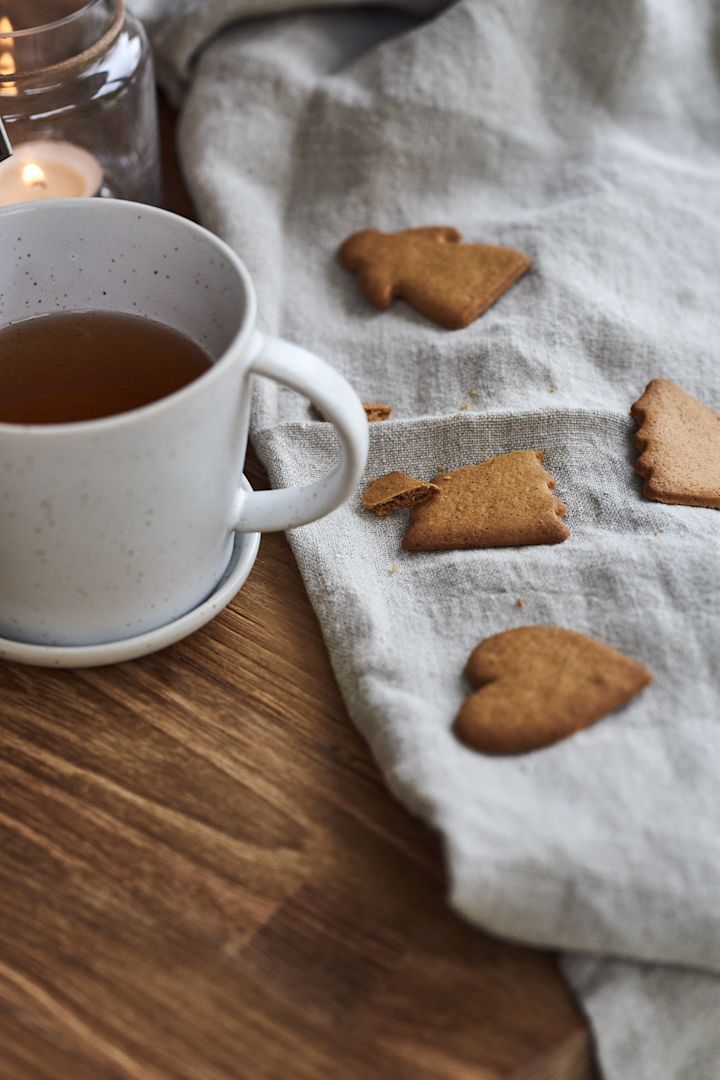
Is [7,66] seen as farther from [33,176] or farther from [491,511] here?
[491,511]

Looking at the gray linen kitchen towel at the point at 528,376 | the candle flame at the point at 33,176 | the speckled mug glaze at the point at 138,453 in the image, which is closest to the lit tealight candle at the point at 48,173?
the candle flame at the point at 33,176

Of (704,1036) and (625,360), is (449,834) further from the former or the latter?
(625,360)

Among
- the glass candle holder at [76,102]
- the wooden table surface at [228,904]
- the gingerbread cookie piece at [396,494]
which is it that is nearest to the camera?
the wooden table surface at [228,904]

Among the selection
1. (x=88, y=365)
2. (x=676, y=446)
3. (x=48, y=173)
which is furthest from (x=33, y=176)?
(x=676, y=446)

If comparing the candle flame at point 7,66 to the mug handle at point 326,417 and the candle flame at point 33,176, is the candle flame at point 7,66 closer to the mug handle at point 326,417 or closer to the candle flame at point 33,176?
the candle flame at point 33,176

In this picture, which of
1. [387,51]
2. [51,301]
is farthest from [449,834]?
[387,51]

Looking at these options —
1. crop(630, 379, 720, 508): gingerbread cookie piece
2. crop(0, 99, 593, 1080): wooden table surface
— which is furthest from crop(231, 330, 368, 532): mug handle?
crop(630, 379, 720, 508): gingerbread cookie piece
